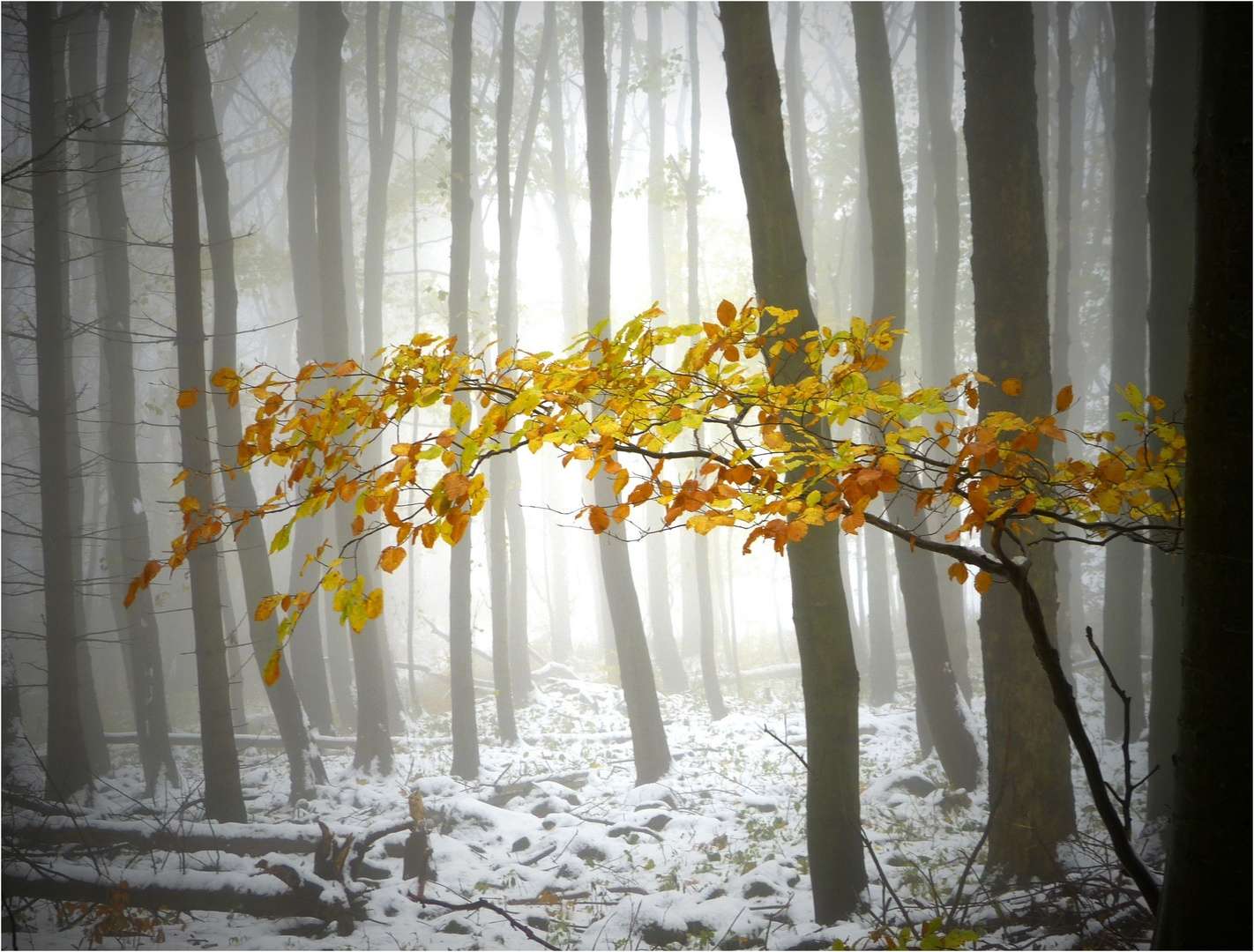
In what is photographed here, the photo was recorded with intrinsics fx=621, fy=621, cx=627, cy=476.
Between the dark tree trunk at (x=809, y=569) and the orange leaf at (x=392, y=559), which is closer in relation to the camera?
the orange leaf at (x=392, y=559)

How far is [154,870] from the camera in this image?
487 centimetres

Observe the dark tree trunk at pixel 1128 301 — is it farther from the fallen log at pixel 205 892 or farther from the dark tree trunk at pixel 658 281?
the fallen log at pixel 205 892

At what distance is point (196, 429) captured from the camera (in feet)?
20.9

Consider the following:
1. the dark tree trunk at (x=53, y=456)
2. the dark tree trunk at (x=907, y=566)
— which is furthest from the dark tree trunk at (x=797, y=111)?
the dark tree trunk at (x=53, y=456)

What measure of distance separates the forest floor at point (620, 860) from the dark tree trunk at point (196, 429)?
492 millimetres

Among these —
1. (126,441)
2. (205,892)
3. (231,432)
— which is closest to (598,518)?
(205,892)

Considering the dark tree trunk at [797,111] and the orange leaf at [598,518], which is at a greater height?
the dark tree trunk at [797,111]

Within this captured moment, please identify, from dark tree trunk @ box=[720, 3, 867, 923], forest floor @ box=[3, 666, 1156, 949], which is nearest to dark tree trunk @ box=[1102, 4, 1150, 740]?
forest floor @ box=[3, 666, 1156, 949]

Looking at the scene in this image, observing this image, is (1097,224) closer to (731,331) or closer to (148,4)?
(731,331)

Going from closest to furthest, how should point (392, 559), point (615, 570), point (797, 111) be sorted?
point (392, 559) < point (615, 570) < point (797, 111)

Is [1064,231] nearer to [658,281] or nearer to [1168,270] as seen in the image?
[1168,270]

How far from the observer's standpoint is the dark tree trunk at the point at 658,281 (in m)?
13.5

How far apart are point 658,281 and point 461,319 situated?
685cm

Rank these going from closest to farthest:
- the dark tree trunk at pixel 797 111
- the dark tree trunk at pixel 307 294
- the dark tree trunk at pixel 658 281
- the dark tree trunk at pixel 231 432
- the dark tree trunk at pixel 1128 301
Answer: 1. the dark tree trunk at pixel 231 432
2. the dark tree trunk at pixel 1128 301
3. the dark tree trunk at pixel 307 294
4. the dark tree trunk at pixel 797 111
5. the dark tree trunk at pixel 658 281
